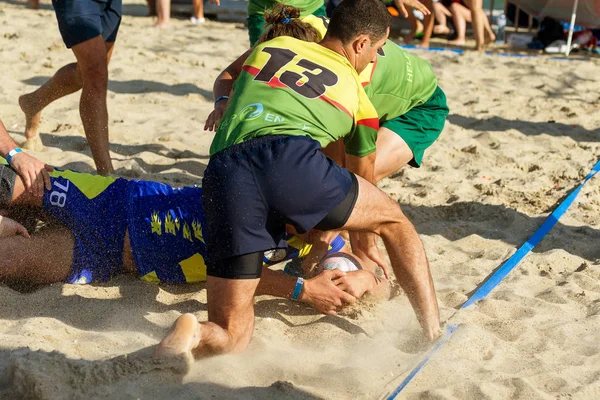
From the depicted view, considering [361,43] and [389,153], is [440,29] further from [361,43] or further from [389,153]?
[361,43]

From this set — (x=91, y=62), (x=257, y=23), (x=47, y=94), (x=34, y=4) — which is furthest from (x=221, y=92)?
(x=34, y=4)

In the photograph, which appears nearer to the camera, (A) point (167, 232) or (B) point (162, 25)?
(A) point (167, 232)

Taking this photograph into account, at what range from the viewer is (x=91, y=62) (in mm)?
4551

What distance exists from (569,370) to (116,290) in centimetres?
190

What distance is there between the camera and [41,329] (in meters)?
2.99

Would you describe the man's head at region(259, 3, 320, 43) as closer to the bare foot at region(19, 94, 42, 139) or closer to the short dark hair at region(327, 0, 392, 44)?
the short dark hair at region(327, 0, 392, 44)

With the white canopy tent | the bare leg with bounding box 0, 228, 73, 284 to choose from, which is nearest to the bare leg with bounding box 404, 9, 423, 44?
the white canopy tent

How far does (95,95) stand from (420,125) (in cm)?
189

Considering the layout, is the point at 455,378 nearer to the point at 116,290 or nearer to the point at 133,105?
the point at 116,290

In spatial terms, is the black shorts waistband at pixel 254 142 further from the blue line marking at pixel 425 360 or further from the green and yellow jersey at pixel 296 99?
A: the blue line marking at pixel 425 360

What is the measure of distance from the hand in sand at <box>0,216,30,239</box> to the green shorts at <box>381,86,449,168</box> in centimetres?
199

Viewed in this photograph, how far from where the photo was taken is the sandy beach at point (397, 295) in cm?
271

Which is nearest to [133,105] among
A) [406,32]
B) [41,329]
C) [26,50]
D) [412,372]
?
[26,50]

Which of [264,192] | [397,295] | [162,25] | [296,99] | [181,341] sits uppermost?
[296,99]
